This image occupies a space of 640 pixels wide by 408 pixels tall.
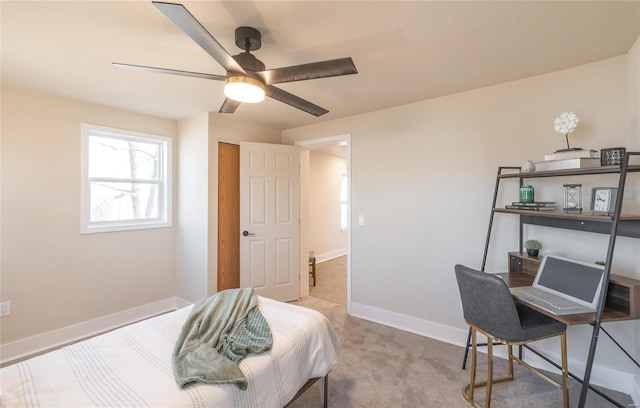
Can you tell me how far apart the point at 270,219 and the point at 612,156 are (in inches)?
122

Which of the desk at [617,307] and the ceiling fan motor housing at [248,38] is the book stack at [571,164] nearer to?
the desk at [617,307]

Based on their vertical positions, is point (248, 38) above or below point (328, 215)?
above

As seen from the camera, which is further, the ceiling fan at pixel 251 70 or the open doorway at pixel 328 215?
the open doorway at pixel 328 215

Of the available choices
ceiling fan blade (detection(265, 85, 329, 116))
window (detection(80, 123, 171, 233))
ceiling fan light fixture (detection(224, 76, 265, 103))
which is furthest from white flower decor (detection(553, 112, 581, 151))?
window (detection(80, 123, 171, 233))

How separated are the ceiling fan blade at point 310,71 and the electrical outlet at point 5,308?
3.00 meters

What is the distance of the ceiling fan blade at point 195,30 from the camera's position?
1021 millimetres

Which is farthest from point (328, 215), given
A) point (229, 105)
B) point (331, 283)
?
point (229, 105)

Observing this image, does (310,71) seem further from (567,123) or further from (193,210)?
(193,210)

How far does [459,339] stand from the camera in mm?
2586

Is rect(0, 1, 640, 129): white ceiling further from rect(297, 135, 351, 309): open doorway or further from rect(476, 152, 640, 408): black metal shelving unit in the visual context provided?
rect(297, 135, 351, 309): open doorway

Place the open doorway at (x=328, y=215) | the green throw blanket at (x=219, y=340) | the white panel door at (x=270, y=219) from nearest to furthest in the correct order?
the green throw blanket at (x=219, y=340), the white panel door at (x=270, y=219), the open doorway at (x=328, y=215)

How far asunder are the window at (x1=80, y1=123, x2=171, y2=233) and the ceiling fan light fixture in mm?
2235

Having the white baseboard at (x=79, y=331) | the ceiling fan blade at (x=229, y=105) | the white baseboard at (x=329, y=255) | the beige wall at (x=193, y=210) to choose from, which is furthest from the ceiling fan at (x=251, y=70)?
the white baseboard at (x=329, y=255)

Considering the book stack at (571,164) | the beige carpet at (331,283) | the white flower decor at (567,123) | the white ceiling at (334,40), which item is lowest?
the beige carpet at (331,283)
